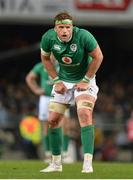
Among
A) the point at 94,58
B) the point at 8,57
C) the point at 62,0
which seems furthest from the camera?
the point at 8,57

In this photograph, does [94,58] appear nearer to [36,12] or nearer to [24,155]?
[24,155]

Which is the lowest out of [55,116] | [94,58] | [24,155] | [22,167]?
[24,155]

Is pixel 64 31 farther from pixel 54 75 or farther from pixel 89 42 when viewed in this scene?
pixel 54 75

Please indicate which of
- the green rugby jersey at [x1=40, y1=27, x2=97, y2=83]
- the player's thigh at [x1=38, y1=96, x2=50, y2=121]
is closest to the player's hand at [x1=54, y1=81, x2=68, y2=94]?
the green rugby jersey at [x1=40, y1=27, x2=97, y2=83]

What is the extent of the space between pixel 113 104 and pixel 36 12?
3280 millimetres

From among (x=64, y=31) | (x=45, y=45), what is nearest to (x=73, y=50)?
(x=64, y=31)

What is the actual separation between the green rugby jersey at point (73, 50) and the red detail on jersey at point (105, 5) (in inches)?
467

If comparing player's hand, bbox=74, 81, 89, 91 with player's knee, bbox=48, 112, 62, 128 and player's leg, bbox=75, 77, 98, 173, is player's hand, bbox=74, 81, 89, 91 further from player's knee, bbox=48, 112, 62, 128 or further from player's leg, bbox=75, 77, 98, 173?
player's knee, bbox=48, 112, 62, 128

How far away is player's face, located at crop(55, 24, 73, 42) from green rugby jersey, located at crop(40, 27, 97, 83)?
Result: 0.28 feet

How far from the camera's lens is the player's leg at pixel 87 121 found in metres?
11.2

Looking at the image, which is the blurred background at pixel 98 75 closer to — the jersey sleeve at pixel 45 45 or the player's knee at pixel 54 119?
the player's knee at pixel 54 119

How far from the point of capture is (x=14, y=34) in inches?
1062

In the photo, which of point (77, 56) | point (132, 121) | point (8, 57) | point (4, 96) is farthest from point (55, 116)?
point (8, 57)

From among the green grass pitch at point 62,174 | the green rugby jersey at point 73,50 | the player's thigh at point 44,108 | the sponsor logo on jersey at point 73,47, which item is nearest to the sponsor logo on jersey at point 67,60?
the green rugby jersey at point 73,50
